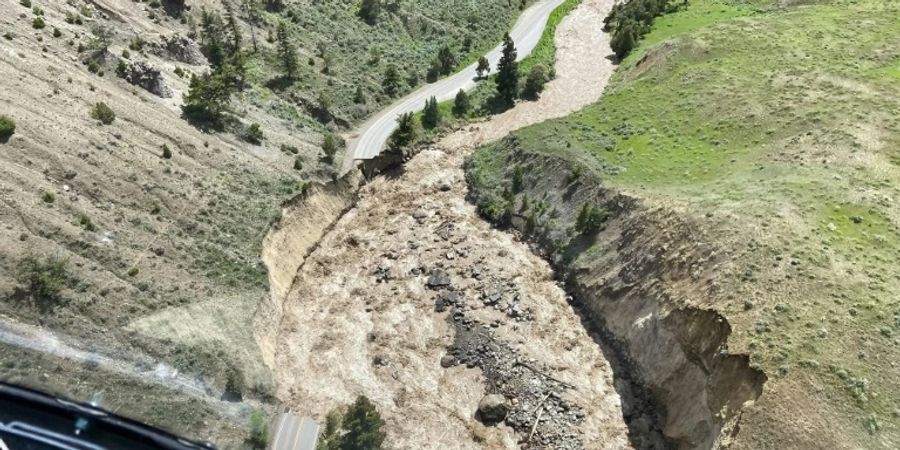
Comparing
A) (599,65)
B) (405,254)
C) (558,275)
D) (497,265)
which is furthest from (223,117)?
(599,65)

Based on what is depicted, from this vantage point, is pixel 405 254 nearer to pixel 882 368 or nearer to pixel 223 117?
pixel 223 117

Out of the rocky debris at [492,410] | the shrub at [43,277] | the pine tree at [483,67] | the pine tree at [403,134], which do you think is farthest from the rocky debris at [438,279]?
the pine tree at [483,67]

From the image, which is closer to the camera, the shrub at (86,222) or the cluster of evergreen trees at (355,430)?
the cluster of evergreen trees at (355,430)

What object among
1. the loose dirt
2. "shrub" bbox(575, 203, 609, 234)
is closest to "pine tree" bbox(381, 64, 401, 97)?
the loose dirt

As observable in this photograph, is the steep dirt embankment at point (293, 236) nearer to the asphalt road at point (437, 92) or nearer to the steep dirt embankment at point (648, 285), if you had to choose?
the asphalt road at point (437, 92)

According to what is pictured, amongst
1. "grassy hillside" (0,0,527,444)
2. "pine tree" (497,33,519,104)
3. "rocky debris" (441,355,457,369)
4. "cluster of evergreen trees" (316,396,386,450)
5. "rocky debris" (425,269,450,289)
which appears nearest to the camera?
"cluster of evergreen trees" (316,396,386,450)

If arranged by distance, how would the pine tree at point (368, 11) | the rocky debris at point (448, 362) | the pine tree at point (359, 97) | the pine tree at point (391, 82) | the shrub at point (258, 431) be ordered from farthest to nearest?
the pine tree at point (368, 11)
the pine tree at point (391, 82)
the pine tree at point (359, 97)
the rocky debris at point (448, 362)
the shrub at point (258, 431)

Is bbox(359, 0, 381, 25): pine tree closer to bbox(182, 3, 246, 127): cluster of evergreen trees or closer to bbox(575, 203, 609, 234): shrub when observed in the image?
bbox(182, 3, 246, 127): cluster of evergreen trees

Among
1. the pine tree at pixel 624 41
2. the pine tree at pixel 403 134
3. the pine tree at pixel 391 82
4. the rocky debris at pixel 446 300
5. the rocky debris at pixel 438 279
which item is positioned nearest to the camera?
the rocky debris at pixel 446 300

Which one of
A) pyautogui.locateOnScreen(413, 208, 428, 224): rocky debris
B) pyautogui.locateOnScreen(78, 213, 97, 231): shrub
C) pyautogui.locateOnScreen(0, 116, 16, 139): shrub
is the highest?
pyautogui.locateOnScreen(0, 116, 16, 139): shrub
